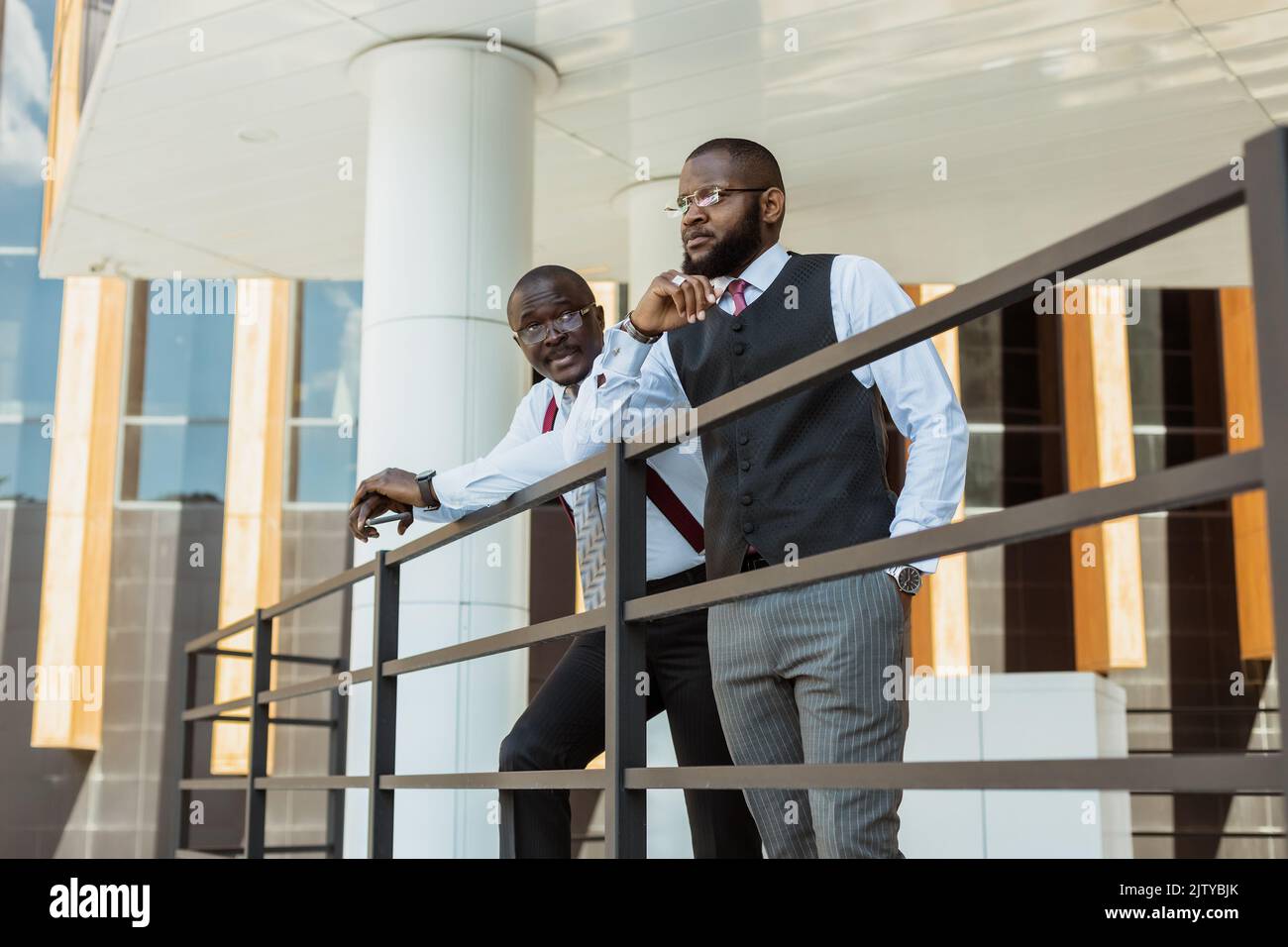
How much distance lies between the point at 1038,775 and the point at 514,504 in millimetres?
1527

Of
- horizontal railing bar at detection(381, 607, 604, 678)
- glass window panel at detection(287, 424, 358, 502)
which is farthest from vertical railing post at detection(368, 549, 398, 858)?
glass window panel at detection(287, 424, 358, 502)

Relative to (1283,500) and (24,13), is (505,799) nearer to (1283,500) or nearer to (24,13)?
(1283,500)

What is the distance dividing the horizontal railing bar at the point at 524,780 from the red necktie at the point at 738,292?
2.77ft

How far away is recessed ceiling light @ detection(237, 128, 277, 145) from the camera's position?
6152 mm

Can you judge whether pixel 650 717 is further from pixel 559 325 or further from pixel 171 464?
pixel 171 464

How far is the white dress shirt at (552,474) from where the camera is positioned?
2.84 metres

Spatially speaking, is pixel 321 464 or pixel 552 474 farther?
pixel 321 464

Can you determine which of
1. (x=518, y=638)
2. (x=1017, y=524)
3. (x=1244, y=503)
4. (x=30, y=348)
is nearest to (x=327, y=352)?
(x=30, y=348)

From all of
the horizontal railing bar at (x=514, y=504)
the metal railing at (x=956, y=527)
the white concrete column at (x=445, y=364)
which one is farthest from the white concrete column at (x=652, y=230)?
the metal railing at (x=956, y=527)

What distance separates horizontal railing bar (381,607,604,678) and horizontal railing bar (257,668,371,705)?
233mm

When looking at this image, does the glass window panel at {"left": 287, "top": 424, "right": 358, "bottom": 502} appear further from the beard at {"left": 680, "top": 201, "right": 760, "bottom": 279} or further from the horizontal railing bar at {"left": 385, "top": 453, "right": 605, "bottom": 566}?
the beard at {"left": 680, "top": 201, "right": 760, "bottom": 279}

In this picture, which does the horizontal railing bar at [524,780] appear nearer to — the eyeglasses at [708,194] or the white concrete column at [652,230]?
the eyeglasses at [708,194]

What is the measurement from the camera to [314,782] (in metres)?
3.88
